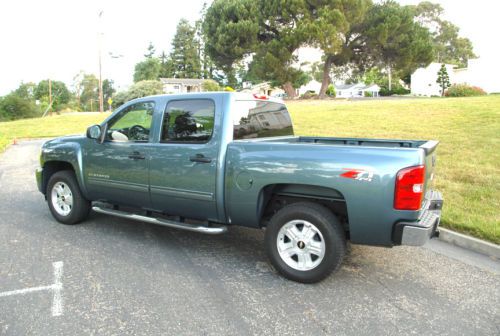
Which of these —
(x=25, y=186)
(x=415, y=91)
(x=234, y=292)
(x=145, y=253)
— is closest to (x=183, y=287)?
(x=234, y=292)

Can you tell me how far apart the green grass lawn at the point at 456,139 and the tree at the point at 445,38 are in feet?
237

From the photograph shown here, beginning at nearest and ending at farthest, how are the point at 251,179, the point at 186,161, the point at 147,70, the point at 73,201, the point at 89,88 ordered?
the point at 251,179 → the point at 186,161 → the point at 73,201 → the point at 147,70 → the point at 89,88

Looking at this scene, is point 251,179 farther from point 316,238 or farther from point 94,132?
point 94,132

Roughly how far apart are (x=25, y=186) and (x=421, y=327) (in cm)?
833

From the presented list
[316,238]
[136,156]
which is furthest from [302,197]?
[136,156]

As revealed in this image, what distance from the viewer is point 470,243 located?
16.0 ft

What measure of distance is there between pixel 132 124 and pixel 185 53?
87078 mm

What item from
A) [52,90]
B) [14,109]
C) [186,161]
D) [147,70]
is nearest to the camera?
[186,161]

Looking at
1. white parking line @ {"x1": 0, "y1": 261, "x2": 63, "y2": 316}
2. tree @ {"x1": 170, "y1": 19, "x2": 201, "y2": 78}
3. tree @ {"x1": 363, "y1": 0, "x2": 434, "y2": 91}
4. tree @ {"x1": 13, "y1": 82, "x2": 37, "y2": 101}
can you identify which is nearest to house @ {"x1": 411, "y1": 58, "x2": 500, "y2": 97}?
tree @ {"x1": 363, "y1": 0, "x2": 434, "y2": 91}

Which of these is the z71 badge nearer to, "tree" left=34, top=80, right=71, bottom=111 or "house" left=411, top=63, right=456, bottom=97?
Answer: "house" left=411, top=63, right=456, bottom=97

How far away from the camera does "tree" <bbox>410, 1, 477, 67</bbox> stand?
79750 mm

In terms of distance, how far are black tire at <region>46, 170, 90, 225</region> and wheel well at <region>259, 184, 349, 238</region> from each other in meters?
2.73

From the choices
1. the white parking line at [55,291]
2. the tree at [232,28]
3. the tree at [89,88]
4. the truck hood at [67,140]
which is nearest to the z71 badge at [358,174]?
the white parking line at [55,291]

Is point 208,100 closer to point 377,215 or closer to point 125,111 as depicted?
point 125,111
